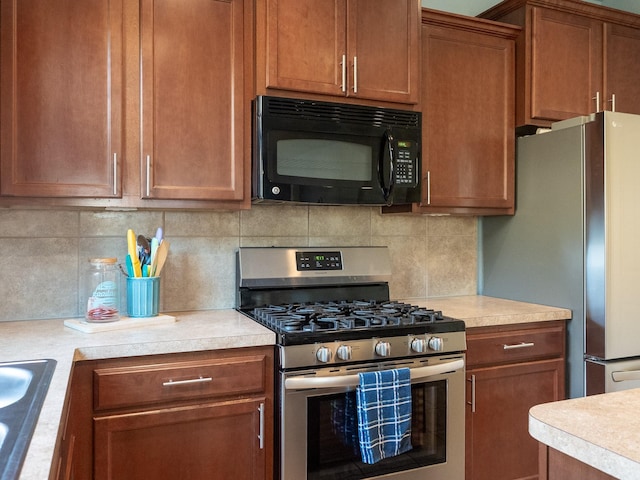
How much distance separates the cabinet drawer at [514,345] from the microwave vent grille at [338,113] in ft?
3.09

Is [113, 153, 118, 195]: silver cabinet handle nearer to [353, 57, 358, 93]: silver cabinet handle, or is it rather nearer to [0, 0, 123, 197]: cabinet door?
[0, 0, 123, 197]: cabinet door

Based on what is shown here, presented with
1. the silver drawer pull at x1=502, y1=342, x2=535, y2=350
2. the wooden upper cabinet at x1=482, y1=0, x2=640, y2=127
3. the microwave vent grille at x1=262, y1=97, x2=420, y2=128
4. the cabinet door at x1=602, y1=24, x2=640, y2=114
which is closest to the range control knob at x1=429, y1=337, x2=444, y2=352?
the silver drawer pull at x1=502, y1=342, x2=535, y2=350

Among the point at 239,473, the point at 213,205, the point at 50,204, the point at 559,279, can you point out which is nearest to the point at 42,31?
the point at 50,204

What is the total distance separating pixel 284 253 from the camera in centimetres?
233

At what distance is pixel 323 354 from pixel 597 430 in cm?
99

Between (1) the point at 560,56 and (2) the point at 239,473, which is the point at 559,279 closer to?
(1) the point at 560,56

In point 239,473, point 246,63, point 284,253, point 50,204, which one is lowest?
point 239,473

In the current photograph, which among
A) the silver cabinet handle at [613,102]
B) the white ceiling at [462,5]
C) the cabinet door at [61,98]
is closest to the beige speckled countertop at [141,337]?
the cabinet door at [61,98]

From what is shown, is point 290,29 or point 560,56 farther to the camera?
point 560,56

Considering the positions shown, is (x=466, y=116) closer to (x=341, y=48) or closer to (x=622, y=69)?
(x=341, y=48)

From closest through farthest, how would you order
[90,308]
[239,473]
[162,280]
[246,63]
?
[239,473]
[90,308]
[246,63]
[162,280]

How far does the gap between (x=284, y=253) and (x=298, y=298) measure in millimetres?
208

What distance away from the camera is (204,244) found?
2301 millimetres

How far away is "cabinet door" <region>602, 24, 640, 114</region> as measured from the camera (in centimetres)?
264
